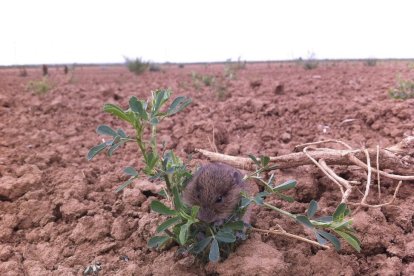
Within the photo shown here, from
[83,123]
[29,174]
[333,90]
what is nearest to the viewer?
[29,174]

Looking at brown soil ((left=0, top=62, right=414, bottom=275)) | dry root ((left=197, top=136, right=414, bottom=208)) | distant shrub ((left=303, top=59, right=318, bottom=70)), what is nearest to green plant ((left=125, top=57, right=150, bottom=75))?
distant shrub ((left=303, top=59, right=318, bottom=70))

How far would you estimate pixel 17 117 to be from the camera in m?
4.21

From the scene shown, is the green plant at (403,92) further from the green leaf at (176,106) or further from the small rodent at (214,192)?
the green leaf at (176,106)

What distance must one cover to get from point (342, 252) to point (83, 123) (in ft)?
10.1

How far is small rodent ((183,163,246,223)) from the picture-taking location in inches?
68.7

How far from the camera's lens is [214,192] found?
1823 millimetres

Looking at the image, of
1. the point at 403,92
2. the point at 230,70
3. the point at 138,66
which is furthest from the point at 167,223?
the point at 138,66

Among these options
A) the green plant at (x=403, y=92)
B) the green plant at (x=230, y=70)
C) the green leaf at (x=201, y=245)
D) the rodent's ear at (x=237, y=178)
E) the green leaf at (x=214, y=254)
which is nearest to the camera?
the green leaf at (x=214, y=254)

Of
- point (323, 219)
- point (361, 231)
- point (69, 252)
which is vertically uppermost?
point (323, 219)

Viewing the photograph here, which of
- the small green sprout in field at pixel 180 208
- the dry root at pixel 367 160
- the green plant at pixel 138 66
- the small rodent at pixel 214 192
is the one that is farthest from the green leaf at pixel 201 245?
the green plant at pixel 138 66

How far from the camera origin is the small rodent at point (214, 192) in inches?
68.7

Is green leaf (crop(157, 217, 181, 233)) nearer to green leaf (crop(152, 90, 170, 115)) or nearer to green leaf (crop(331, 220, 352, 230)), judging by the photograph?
green leaf (crop(152, 90, 170, 115))

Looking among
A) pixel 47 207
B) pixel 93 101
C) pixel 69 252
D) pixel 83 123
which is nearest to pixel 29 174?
pixel 47 207

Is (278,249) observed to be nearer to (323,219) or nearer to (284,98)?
(323,219)
